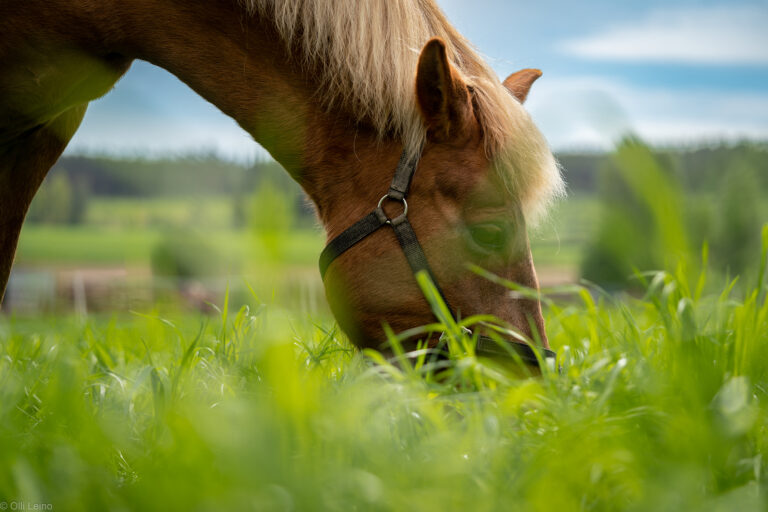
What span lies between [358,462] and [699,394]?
69cm

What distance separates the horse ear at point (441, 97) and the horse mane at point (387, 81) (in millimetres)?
48

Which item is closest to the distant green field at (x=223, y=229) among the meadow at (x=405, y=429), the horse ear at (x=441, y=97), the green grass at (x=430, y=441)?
the meadow at (x=405, y=429)

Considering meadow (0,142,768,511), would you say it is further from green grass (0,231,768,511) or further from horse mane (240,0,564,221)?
horse mane (240,0,564,221)

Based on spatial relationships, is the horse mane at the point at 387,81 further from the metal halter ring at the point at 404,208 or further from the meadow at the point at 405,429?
the meadow at the point at 405,429

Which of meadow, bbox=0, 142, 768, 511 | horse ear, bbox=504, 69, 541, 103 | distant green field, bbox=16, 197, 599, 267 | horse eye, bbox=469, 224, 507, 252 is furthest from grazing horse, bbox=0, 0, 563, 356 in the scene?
meadow, bbox=0, 142, 768, 511

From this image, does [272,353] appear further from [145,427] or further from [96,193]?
[96,193]

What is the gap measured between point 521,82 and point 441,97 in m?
0.76

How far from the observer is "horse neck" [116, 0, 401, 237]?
2242 mm

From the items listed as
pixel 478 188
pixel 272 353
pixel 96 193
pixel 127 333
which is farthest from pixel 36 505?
pixel 96 193

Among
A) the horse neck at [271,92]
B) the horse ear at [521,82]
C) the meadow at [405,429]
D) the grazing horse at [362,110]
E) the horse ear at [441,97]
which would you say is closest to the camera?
the meadow at [405,429]

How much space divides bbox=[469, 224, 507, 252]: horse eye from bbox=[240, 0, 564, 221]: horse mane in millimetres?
160

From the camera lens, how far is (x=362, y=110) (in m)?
2.21

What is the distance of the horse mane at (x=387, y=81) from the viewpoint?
2174 millimetres

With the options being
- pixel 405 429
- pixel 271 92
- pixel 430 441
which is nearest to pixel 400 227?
pixel 271 92
